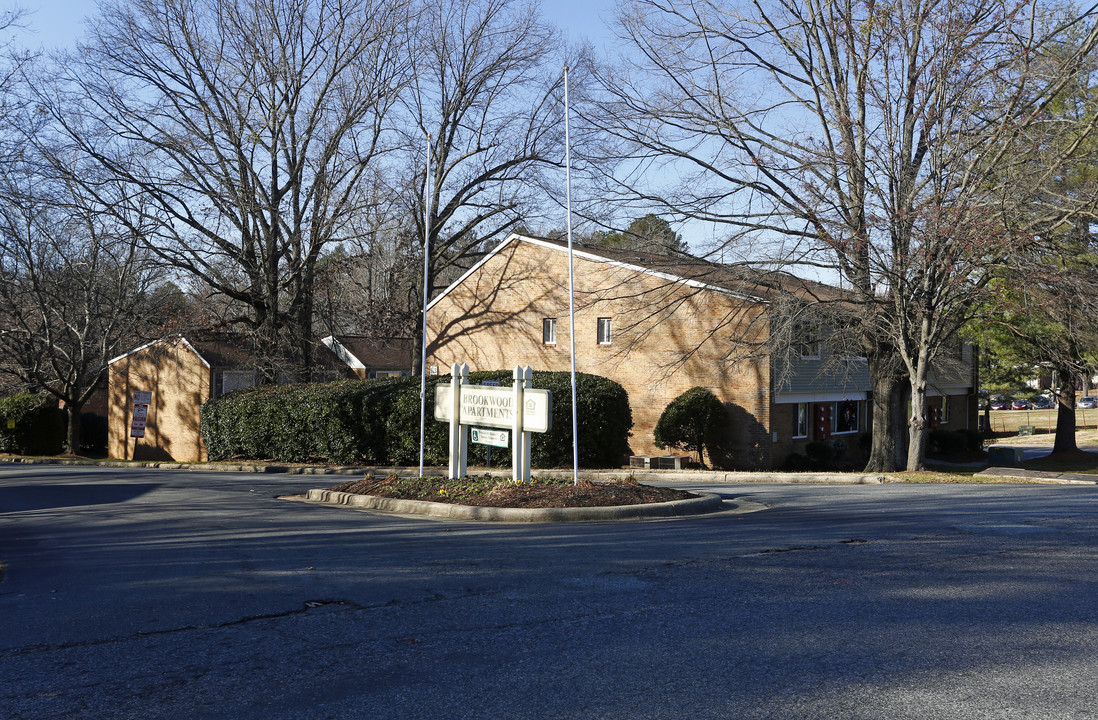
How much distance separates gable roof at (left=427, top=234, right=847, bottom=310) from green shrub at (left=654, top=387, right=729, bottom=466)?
3143mm

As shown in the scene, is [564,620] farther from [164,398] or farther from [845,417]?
[164,398]

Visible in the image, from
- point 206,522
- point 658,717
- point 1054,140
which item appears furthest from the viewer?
point 1054,140

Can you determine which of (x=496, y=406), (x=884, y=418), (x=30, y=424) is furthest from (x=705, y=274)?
(x=30, y=424)

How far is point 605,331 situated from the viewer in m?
30.0

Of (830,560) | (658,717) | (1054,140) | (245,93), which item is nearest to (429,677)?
(658,717)

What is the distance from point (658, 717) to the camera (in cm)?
475

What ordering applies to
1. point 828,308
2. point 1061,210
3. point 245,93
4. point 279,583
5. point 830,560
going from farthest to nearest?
point 245,93
point 828,308
point 1061,210
point 830,560
point 279,583

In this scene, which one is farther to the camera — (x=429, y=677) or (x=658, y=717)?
(x=429, y=677)

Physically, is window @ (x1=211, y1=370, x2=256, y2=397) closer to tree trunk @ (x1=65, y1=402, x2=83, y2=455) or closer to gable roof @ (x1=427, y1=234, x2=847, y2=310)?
tree trunk @ (x1=65, y1=402, x2=83, y2=455)

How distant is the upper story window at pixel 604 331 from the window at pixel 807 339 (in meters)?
5.96

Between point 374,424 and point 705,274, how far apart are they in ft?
35.7

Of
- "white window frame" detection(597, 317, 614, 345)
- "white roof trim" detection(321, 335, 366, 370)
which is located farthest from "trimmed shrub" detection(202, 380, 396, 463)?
"white roof trim" detection(321, 335, 366, 370)

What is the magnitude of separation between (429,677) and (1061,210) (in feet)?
55.8

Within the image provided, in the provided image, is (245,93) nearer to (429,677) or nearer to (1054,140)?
(1054,140)
